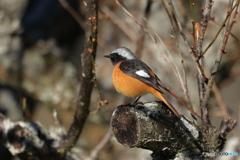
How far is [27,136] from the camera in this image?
347 centimetres

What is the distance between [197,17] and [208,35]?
16.0 inches

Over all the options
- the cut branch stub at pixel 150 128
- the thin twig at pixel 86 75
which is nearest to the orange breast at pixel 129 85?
the thin twig at pixel 86 75

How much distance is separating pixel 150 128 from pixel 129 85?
567 mm

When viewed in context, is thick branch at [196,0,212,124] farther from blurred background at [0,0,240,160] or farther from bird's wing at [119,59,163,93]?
blurred background at [0,0,240,160]

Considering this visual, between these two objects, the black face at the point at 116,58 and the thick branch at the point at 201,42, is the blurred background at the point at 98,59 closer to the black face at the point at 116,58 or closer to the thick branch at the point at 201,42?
the black face at the point at 116,58

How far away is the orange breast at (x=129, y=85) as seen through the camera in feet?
9.32

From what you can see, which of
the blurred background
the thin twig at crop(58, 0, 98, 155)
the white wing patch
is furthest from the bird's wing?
the blurred background

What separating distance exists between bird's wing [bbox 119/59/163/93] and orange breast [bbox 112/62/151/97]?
31 mm

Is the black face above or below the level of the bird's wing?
above

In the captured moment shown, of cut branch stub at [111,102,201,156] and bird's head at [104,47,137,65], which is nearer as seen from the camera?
cut branch stub at [111,102,201,156]

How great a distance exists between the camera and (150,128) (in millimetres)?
2389

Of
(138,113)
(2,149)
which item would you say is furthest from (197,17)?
(2,149)

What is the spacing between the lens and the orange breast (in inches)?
112

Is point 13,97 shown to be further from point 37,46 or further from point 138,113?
point 138,113
